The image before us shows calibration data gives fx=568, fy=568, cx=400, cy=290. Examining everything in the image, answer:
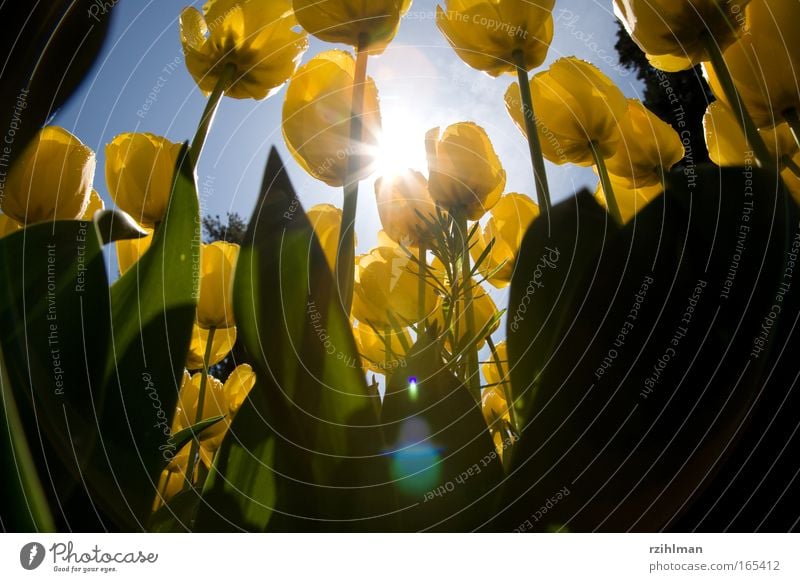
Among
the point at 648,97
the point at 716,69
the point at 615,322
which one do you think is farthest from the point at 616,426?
the point at 648,97

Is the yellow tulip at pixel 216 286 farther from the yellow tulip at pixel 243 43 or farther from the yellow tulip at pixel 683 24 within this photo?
the yellow tulip at pixel 683 24

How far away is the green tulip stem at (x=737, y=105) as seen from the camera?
0.19 meters

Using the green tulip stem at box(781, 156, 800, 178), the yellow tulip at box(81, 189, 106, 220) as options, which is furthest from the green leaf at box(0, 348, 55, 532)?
the green tulip stem at box(781, 156, 800, 178)

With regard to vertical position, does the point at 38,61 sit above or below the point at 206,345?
above

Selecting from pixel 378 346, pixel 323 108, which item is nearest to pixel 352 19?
pixel 323 108

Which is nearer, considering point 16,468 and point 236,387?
point 16,468

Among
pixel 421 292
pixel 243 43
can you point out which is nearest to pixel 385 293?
pixel 421 292

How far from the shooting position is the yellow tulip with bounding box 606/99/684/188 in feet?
0.82

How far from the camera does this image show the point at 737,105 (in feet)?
0.65

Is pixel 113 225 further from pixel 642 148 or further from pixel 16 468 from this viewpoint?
pixel 642 148

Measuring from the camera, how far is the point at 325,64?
228mm

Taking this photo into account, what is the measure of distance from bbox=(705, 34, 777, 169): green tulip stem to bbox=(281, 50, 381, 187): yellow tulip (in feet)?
0.42

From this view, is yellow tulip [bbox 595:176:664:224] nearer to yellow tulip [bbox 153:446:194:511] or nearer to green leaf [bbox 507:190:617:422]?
green leaf [bbox 507:190:617:422]

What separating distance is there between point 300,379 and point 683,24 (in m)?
0.20
